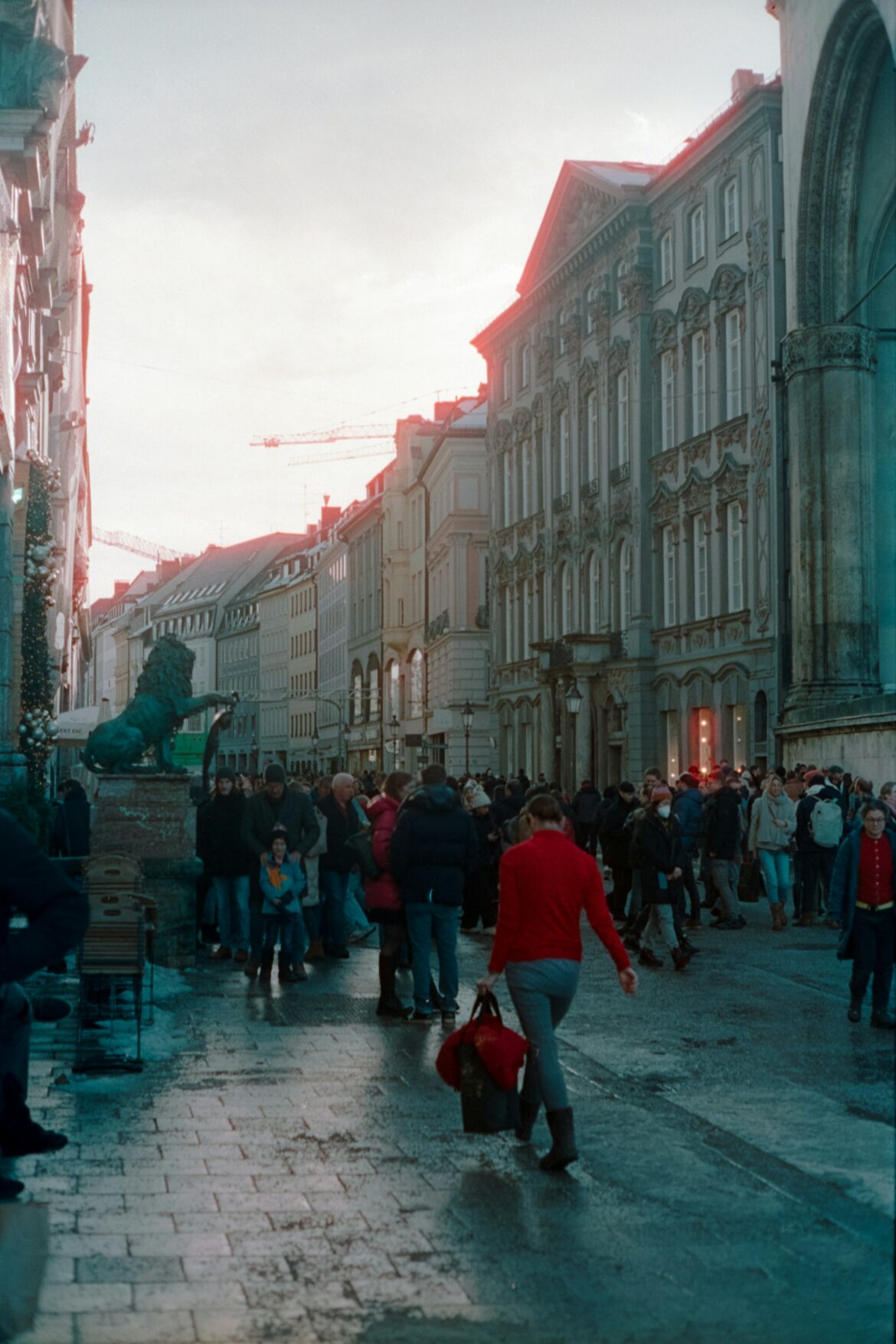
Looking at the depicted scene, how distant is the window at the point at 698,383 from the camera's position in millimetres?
44906

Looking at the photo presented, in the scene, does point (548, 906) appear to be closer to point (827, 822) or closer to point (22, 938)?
point (22, 938)

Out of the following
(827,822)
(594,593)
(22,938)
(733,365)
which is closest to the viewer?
(22,938)

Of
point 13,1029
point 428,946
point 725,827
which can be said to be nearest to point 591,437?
point 725,827

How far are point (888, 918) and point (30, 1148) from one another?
8.78 meters

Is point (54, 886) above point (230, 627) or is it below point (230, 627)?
below

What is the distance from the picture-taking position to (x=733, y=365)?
4303 centimetres

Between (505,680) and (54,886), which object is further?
(505,680)

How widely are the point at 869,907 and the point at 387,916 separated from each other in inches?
138

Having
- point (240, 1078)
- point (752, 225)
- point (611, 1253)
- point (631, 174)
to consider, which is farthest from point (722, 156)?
point (611, 1253)

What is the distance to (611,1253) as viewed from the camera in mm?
6566

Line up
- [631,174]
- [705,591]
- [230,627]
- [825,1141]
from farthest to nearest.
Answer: [230,627], [631,174], [705,591], [825,1141]

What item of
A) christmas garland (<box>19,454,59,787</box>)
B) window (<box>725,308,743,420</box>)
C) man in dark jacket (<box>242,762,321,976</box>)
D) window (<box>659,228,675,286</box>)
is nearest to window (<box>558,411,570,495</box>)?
window (<box>659,228,675,286</box>)

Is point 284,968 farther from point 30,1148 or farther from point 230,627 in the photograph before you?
point 230,627

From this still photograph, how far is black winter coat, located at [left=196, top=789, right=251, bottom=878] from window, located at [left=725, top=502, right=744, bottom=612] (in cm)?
2582
